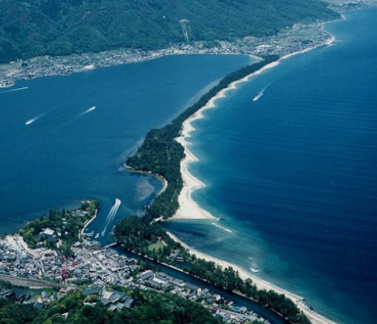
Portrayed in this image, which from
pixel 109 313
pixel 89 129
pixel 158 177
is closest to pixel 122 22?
pixel 89 129

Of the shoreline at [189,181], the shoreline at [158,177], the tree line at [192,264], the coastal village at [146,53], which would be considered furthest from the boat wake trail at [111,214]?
the coastal village at [146,53]

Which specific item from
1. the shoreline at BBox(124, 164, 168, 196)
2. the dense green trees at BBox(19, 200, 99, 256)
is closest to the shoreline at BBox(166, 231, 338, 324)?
the dense green trees at BBox(19, 200, 99, 256)

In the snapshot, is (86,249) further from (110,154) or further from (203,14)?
(203,14)

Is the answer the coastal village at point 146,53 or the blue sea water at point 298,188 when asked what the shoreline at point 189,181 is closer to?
the blue sea water at point 298,188

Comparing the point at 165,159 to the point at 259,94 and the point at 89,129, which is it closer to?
the point at 89,129

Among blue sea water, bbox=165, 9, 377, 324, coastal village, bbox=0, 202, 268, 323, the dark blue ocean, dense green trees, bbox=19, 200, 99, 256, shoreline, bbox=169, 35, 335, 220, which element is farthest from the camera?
shoreline, bbox=169, 35, 335, 220

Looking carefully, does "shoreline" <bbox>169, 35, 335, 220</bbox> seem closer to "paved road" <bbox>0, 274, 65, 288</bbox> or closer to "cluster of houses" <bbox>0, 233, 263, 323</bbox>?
"cluster of houses" <bbox>0, 233, 263, 323</bbox>

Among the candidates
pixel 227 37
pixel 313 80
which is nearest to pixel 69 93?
pixel 313 80
